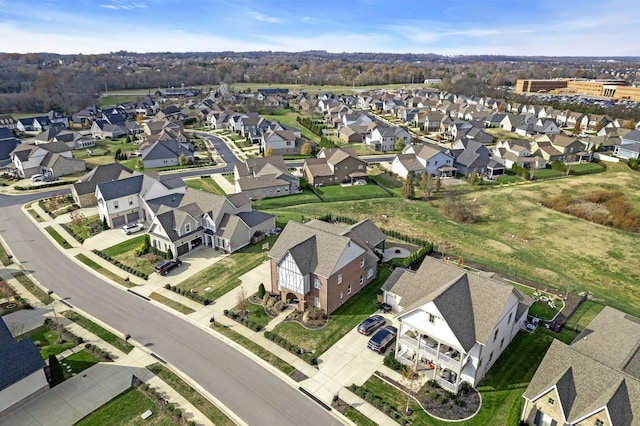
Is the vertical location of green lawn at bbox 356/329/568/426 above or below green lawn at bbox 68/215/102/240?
below

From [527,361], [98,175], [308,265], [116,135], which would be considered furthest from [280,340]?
[116,135]

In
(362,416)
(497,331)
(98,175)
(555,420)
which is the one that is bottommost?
(362,416)

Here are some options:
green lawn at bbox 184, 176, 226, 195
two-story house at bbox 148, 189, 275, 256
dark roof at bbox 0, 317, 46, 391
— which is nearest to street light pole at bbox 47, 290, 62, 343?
dark roof at bbox 0, 317, 46, 391

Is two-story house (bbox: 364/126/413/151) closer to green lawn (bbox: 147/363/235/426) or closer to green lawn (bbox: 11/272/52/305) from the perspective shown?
green lawn (bbox: 11/272/52/305)

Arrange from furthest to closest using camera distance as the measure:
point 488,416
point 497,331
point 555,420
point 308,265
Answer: point 308,265 < point 497,331 < point 488,416 < point 555,420

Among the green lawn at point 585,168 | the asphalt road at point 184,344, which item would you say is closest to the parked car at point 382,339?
the asphalt road at point 184,344

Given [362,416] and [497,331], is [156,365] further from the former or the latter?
[497,331]
